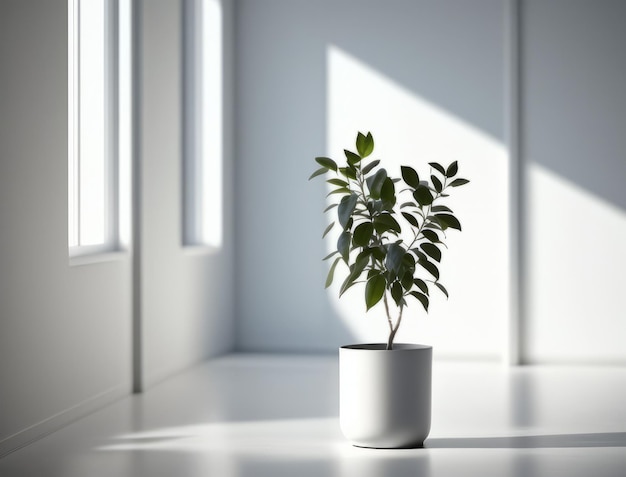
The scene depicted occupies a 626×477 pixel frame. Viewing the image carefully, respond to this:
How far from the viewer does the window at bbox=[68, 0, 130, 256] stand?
4.75m

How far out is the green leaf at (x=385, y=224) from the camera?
373 centimetres

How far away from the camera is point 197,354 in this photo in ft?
20.6

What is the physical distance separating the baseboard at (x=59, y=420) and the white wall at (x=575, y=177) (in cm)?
291

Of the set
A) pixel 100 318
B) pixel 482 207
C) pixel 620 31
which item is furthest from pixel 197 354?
pixel 620 31

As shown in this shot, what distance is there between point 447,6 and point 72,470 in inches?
172

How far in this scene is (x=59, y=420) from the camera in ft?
14.0

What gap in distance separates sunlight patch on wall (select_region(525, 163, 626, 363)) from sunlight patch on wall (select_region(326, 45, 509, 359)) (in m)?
0.22

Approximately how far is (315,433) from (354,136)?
10.3ft

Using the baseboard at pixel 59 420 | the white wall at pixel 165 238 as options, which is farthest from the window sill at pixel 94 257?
the baseboard at pixel 59 420

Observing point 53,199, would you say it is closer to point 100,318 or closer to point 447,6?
point 100,318

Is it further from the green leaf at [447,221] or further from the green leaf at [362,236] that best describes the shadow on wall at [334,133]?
the green leaf at [362,236]

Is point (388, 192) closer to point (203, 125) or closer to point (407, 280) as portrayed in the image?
point (407, 280)

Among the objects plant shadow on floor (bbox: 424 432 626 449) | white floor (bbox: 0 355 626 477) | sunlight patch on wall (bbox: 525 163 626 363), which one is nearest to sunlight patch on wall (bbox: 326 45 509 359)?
sunlight patch on wall (bbox: 525 163 626 363)

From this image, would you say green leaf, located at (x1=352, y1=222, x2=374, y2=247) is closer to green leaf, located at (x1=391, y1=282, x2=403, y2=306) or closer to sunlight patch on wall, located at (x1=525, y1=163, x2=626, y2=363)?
green leaf, located at (x1=391, y1=282, x2=403, y2=306)
